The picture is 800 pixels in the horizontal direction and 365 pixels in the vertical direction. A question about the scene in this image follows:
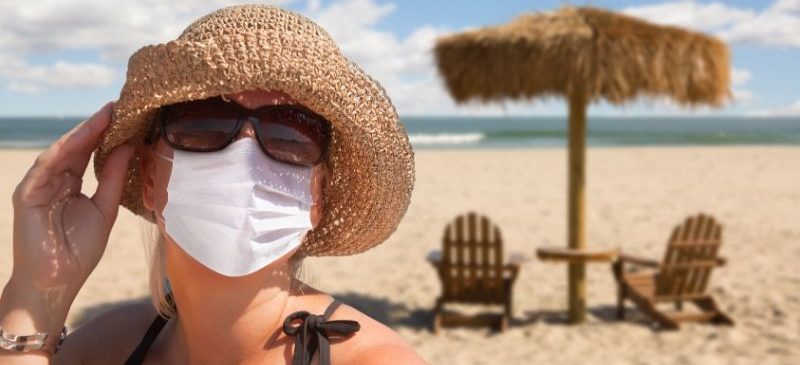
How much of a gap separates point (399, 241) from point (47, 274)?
342 inches

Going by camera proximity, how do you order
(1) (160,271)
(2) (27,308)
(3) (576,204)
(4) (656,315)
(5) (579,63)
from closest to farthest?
(2) (27,308) < (1) (160,271) < (5) (579,63) < (4) (656,315) < (3) (576,204)

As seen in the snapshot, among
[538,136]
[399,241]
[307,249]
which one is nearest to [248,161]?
[307,249]

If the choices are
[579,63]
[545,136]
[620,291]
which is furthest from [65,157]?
[545,136]

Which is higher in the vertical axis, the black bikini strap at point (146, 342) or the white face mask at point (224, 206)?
the white face mask at point (224, 206)

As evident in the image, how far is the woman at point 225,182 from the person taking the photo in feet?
4.39

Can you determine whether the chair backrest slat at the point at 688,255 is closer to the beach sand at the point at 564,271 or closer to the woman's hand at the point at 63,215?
the beach sand at the point at 564,271

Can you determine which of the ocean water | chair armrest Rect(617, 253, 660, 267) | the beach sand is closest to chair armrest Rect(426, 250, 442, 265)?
the beach sand

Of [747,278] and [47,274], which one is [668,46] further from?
[47,274]

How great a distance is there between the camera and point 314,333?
146 cm

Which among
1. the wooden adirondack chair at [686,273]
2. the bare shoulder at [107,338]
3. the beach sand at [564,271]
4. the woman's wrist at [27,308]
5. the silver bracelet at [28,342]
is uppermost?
the woman's wrist at [27,308]

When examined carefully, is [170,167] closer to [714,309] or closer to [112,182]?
[112,182]

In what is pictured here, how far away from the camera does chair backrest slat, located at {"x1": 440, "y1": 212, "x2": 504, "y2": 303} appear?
651cm

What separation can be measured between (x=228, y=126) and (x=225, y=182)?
0.10 metres

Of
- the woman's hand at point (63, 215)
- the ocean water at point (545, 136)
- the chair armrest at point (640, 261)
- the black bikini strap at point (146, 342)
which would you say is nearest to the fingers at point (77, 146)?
the woman's hand at point (63, 215)
